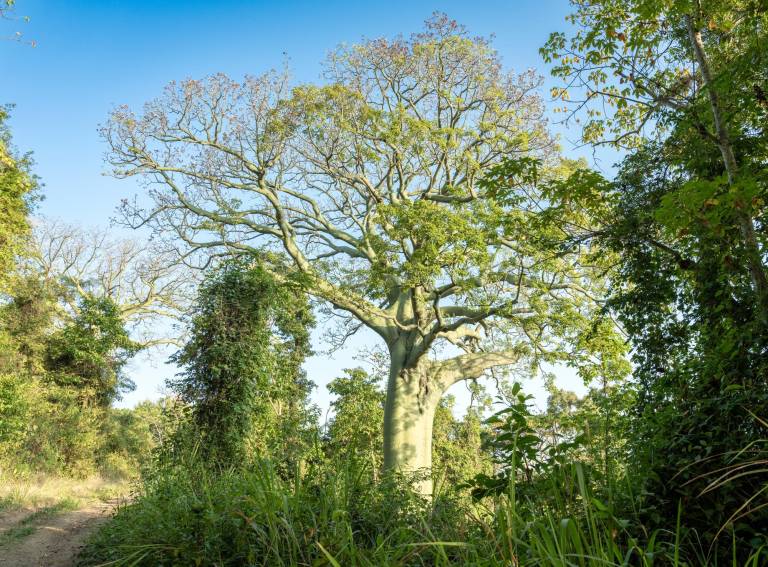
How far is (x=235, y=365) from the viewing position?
36.6 feet

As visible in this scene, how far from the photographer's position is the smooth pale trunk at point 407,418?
12664mm

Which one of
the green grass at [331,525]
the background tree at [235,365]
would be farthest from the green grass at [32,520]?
the green grass at [331,525]

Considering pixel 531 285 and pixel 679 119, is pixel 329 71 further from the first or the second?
pixel 679 119

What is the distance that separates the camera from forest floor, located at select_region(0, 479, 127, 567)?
6078 mm

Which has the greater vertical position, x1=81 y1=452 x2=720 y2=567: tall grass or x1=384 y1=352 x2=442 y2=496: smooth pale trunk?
x1=384 y1=352 x2=442 y2=496: smooth pale trunk

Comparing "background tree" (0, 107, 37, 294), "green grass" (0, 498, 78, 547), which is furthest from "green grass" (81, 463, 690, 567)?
"background tree" (0, 107, 37, 294)

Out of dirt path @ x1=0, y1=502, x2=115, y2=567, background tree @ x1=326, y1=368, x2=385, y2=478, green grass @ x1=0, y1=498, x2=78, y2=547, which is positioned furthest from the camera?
background tree @ x1=326, y1=368, x2=385, y2=478

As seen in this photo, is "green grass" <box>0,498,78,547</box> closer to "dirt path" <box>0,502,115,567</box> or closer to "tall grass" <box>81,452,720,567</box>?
"dirt path" <box>0,502,115,567</box>

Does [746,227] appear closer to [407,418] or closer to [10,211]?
[407,418]

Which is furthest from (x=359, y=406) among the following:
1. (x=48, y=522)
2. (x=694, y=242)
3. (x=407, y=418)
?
(x=694, y=242)

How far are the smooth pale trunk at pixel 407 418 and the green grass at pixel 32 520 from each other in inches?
238

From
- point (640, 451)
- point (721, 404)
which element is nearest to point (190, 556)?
point (640, 451)

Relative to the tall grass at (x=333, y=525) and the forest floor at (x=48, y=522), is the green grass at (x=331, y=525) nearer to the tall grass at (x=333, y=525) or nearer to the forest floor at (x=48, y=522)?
the tall grass at (x=333, y=525)

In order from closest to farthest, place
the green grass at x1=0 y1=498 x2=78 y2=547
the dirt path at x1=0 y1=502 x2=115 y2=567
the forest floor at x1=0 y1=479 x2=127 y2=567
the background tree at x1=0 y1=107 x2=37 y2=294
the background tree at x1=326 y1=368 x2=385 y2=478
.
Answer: the dirt path at x1=0 y1=502 x2=115 y2=567 → the forest floor at x1=0 y1=479 x2=127 y2=567 → the green grass at x1=0 y1=498 x2=78 y2=547 → the background tree at x1=0 y1=107 x2=37 y2=294 → the background tree at x1=326 y1=368 x2=385 y2=478
